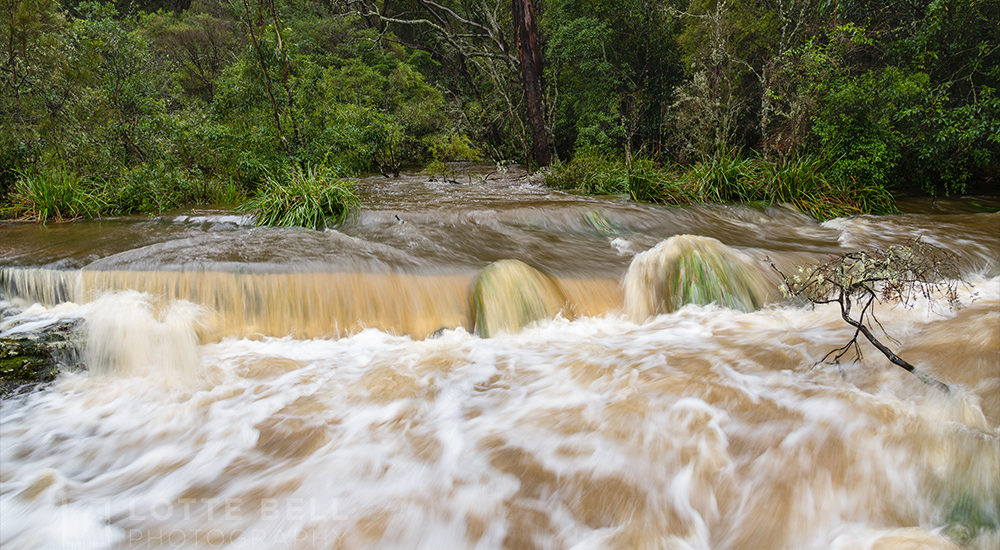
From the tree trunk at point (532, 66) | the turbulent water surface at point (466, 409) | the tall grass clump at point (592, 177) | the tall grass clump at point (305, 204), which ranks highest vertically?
the tree trunk at point (532, 66)

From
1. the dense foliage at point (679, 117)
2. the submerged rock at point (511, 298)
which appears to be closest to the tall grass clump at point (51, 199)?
the dense foliage at point (679, 117)

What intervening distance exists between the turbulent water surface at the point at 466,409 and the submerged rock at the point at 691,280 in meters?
0.05

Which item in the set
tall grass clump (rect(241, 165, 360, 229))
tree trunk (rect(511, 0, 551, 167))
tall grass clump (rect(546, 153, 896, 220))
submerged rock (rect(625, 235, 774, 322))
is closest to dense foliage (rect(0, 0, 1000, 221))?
tall grass clump (rect(546, 153, 896, 220))

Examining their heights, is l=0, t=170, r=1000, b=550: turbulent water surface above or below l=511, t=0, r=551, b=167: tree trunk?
below

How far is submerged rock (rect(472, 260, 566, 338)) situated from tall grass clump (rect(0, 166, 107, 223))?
762 centimetres

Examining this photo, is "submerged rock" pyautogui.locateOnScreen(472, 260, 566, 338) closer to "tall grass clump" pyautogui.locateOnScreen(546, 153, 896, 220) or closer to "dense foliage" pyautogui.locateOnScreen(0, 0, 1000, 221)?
"dense foliage" pyautogui.locateOnScreen(0, 0, 1000, 221)

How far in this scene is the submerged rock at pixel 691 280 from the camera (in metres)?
4.96

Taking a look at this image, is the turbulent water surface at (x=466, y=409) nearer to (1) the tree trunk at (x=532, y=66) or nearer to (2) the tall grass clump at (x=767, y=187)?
(2) the tall grass clump at (x=767, y=187)

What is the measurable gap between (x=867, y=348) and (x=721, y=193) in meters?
6.16

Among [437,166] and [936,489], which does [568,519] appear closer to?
[936,489]

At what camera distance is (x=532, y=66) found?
13867 millimetres

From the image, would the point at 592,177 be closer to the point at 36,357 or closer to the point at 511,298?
the point at 511,298

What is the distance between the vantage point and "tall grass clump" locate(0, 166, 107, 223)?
7.72 m

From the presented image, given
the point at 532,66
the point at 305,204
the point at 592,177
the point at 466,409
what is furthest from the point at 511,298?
the point at 532,66
